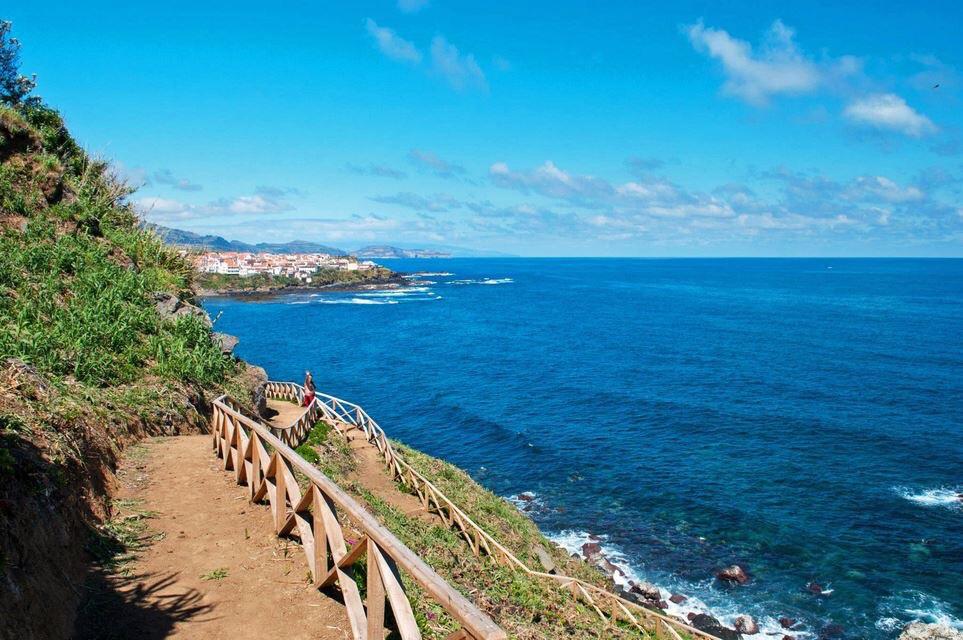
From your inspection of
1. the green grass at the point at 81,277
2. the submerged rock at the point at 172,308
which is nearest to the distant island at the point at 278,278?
the green grass at the point at 81,277

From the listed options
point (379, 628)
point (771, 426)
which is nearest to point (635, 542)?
point (771, 426)

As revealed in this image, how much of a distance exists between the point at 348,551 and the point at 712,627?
17.8 metres

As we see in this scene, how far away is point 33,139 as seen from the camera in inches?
936

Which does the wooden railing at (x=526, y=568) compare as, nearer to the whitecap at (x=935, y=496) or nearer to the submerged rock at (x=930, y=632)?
the submerged rock at (x=930, y=632)

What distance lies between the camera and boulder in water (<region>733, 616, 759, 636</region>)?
1992 centimetres

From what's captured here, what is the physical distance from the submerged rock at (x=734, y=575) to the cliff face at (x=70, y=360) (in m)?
19.1

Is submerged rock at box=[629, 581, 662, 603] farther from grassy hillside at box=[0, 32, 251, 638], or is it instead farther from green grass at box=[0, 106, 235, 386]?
green grass at box=[0, 106, 235, 386]

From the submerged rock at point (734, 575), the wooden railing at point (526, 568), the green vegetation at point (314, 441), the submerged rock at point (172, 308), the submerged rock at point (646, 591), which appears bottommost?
the submerged rock at point (646, 591)

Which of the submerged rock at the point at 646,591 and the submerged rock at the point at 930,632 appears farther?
the submerged rock at the point at 646,591

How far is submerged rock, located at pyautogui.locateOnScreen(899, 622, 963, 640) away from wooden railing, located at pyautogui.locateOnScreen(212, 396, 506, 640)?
63.2 feet

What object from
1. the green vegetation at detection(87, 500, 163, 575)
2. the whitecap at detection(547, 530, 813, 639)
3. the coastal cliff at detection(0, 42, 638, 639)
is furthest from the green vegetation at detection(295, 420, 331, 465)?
the whitecap at detection(547, 530, 813, 639)

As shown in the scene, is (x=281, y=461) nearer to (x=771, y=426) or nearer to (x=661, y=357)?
(x=771, y=426)

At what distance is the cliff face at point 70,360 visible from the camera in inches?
259

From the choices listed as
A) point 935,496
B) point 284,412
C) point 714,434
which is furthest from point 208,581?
point 714,434
